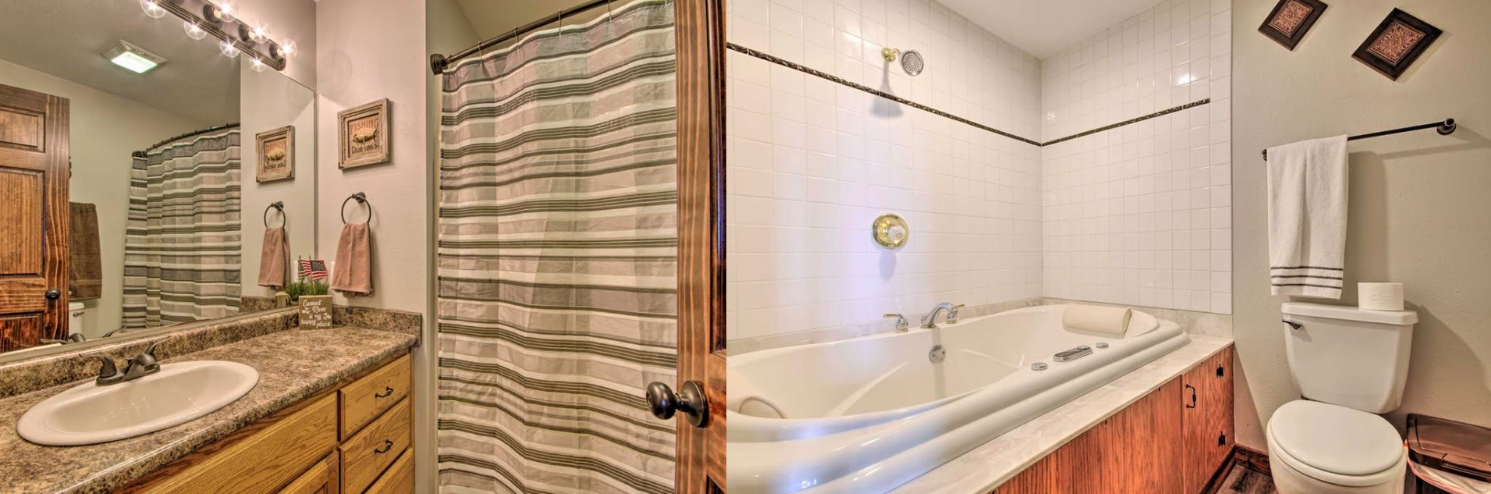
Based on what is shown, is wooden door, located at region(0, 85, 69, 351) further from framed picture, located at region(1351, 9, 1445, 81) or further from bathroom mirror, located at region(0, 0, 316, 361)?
framed picture, located at region(1351, 9, 1445, 81)

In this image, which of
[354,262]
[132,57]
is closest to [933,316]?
[354,262]

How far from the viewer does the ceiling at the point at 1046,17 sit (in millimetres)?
1723

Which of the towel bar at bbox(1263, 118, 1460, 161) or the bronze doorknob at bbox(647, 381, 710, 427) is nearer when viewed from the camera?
the bronze doorknob at bbox(647, 381, 710, 427)

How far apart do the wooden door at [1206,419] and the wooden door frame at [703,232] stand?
5.32 ft

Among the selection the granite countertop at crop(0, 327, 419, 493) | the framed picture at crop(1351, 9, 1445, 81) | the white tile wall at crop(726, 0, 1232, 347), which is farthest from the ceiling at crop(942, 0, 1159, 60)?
the granite countertop at crop(0, 327, 419, 493)

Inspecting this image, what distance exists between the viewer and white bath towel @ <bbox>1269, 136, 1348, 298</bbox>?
1036 mm

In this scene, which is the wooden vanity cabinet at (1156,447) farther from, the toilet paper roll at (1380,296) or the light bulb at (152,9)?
the light bulb at (152,9)

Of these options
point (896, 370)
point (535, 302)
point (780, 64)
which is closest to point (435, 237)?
point (535, 302)

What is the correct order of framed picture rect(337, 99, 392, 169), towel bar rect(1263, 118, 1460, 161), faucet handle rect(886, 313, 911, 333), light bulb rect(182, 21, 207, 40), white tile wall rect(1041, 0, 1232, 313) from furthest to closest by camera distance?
faucet handle rect(886, 313, 911, 333) → white tile wall rect(1041, 0, 1232, 313) → framed picture rect(337, 99, 392, 169) → light bulb rect(182, 21, 207, 40) → towel bar rect(1263, 118, 1460, 161)

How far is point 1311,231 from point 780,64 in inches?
64.3

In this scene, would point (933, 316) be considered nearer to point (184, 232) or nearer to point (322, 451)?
point (322, 451)

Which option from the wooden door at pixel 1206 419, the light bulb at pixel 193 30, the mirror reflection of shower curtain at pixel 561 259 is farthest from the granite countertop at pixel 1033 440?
the light bulb at pixel 193 30

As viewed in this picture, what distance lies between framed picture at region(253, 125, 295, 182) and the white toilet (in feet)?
10.1

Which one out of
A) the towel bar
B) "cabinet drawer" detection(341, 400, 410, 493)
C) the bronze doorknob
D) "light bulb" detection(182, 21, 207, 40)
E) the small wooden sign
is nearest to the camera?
the bronze doorknob
